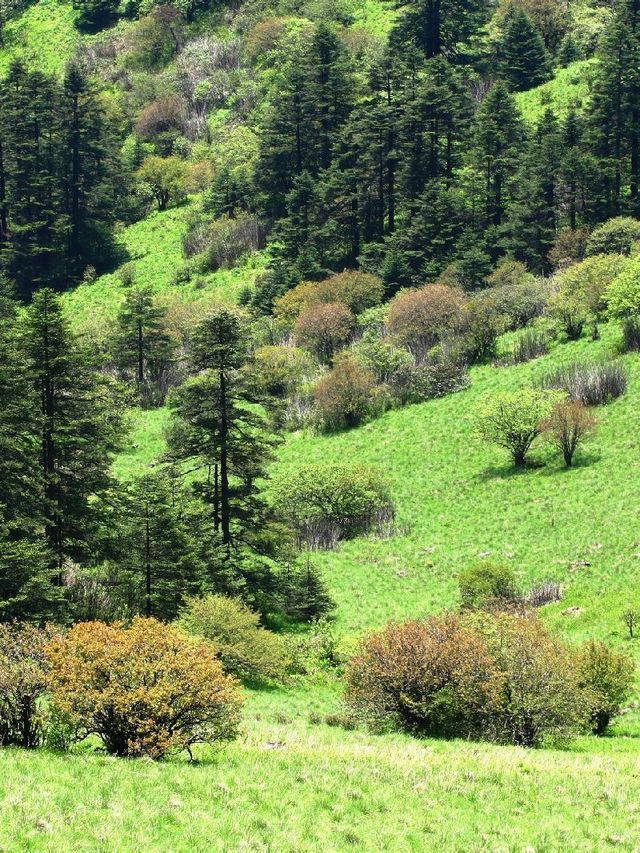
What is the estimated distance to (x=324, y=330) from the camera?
5294cm

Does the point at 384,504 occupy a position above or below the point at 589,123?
below

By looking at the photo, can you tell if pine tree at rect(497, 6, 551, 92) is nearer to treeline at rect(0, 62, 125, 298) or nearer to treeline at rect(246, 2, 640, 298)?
treeline at rect(246, 2, 640, 298)

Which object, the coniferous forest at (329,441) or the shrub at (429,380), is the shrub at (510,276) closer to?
the coniferous forest at (329,441)

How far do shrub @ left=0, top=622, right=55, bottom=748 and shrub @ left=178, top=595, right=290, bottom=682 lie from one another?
9.16 metres

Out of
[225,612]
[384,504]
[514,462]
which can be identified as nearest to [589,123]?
[514,462]

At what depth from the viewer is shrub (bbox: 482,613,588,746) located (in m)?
19.1

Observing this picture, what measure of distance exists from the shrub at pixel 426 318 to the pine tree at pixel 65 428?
2465 centimetres

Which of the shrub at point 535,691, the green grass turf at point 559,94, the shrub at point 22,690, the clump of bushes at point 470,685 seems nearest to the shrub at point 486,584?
the clump of bushes at point 470,685

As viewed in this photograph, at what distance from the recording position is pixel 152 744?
1498 centimetres

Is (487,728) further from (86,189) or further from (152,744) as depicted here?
(86,189)

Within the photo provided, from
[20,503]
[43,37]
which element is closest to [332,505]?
[20,503]

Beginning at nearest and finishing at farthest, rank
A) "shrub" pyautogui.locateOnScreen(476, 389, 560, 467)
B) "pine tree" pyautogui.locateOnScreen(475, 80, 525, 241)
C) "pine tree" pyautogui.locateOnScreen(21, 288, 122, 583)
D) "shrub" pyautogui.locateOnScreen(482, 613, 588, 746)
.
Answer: "shrub" pyautogui.locateOnScreen(482, 613, 588, 746)
"pine tree" pyautogui.locateOnScreen(21, 288, 122, 583)
"shrub" pyautogui.locateOnScreen(476, 389, 560, 467)
"pine tree" pyautogui.locateOnScreen(475, 80, 525, 241)

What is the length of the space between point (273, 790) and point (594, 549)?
21.3m

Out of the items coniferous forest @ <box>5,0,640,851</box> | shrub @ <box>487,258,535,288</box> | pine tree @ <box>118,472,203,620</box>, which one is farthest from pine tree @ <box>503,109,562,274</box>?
pine tree @ <box>118,472,203,620</box>
